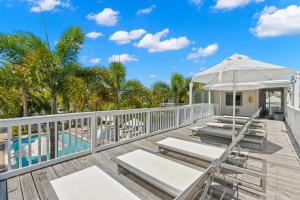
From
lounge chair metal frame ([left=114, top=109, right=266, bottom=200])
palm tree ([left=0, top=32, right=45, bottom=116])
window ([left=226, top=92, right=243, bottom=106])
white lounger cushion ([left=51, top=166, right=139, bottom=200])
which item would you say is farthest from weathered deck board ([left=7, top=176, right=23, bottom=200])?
window ([left=226, top=92, right=243, bottom=106])

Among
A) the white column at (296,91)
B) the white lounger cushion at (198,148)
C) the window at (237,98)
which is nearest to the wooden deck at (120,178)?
the white lounger cushion at (198,148)

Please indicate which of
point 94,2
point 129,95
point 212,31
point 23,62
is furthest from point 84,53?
point 212,31

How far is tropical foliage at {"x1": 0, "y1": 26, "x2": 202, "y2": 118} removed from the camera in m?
4.82

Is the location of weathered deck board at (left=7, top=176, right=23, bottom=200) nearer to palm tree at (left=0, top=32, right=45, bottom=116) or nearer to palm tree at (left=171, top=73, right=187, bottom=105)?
palm tree at (left=0, top=32, right=45, bottom=116)

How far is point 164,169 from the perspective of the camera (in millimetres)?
2578

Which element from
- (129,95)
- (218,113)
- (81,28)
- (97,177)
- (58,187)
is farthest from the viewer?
(218,113)

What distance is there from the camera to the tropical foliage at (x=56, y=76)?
482cm

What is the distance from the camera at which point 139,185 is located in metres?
Answer: 2.66

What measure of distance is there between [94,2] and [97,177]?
44.6 ft

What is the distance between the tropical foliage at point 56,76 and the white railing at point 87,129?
2.60 ft

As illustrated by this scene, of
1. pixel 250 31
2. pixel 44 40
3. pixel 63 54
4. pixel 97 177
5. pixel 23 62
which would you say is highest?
pixel 250 31

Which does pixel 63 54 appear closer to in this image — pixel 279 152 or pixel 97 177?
pixel 97 177

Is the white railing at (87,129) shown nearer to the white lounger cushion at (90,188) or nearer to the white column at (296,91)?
the white lounger cushion at (90,188)

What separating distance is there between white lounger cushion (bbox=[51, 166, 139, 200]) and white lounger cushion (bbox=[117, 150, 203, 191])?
49 centimetres
